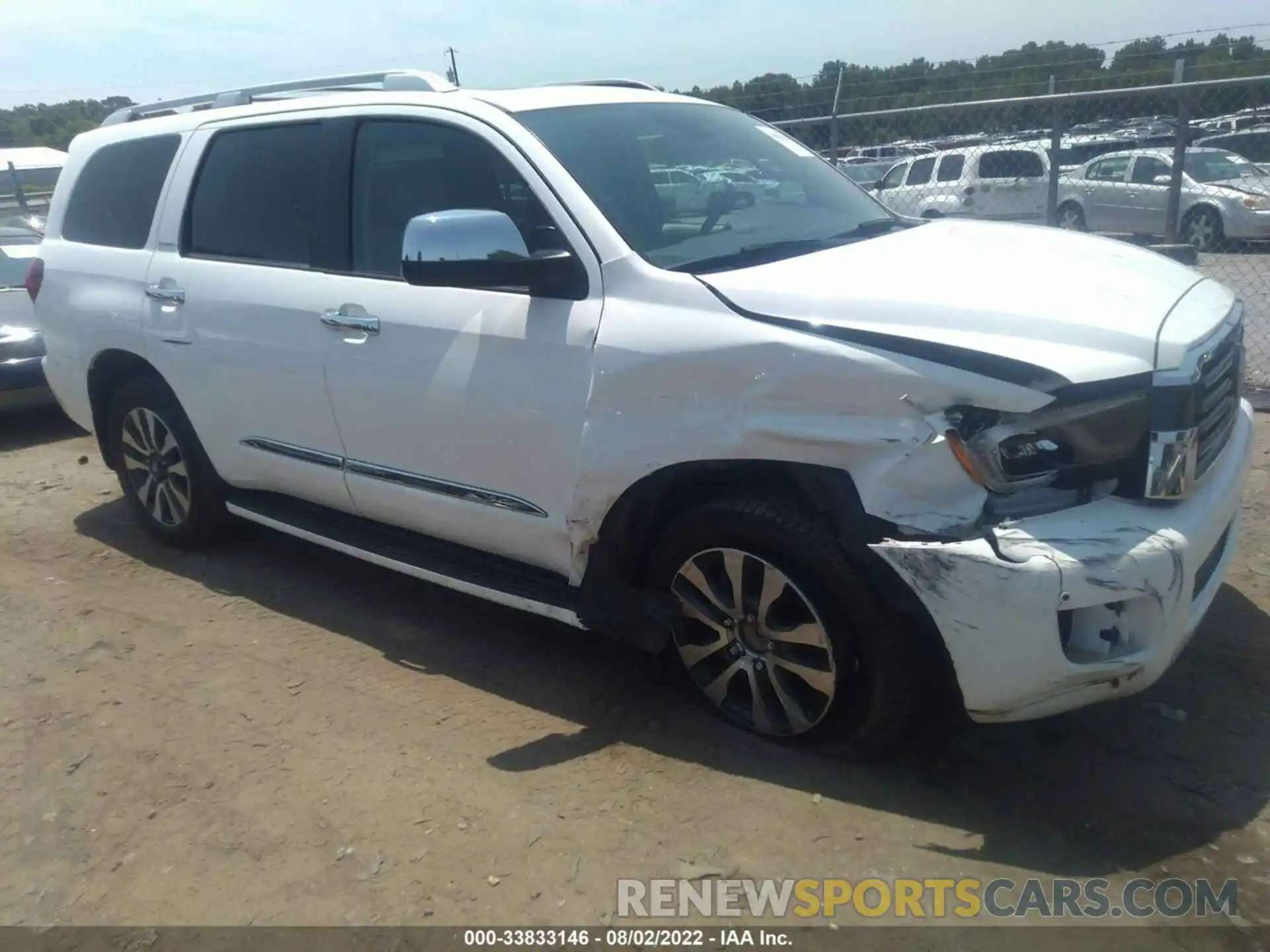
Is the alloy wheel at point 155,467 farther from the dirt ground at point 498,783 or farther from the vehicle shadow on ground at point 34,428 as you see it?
the vehicle shadow on ground at point 34,428

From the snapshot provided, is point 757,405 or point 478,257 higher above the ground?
point 478,257

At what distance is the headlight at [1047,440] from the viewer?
8.43 feet

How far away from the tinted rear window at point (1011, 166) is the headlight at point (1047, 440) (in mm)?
7746

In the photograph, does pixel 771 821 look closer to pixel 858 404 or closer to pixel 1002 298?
pixel 858 404

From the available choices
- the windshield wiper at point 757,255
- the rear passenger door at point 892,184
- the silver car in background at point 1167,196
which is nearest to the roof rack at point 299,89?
the windshield wiper at point 757,255

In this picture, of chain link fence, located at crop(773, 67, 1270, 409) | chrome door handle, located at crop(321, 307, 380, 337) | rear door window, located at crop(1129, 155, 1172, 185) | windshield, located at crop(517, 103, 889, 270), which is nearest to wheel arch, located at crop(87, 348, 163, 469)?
chrome door handle, located at crop(321, 307, 380, 337)

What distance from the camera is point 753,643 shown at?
3.12 m

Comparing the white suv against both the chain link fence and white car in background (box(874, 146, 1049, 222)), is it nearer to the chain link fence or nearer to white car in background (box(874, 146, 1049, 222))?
the chain link fence

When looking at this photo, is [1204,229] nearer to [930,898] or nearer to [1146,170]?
[1146,170]

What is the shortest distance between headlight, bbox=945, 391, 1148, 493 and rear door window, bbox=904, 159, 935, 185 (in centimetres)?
1056

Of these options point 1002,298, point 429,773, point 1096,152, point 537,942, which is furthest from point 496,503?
point 1096,152

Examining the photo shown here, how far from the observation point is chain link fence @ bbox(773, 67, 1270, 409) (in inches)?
277

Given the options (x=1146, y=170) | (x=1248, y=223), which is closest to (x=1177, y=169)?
(x=1248, y=223)

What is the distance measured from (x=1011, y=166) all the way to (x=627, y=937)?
9643 mm
